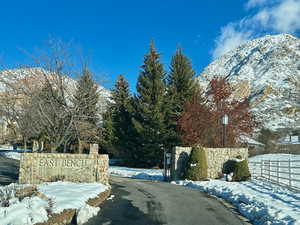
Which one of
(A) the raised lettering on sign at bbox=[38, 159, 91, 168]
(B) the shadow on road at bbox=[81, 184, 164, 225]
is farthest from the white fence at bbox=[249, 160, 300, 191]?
(A) the raised lettering on sign at bbox=[38, 159, 91, 168]

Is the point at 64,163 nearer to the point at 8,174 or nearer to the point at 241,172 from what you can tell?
the point at 8,174

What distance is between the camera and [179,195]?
1223cm

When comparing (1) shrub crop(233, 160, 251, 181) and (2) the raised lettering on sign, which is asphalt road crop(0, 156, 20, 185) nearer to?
(2) the raised lettering on sign

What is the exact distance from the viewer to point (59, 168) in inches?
547

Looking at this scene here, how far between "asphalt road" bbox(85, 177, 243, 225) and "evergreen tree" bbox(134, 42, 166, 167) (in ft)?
56.4

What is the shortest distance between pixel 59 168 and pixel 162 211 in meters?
6.68

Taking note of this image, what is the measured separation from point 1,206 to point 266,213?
21.5 ft

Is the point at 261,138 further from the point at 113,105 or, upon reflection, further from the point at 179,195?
the point at 179,195

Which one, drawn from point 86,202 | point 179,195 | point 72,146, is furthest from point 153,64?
point 86,202

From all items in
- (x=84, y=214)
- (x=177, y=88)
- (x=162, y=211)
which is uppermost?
(x=177, y=88)

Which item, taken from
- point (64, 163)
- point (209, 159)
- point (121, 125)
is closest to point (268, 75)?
point (121, 125)

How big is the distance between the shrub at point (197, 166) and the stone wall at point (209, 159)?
902mm

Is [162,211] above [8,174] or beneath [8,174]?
above

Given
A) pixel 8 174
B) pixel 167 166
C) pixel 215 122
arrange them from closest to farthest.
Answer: pixel 8 174 → pixel 167 166 → pixel 215 122
